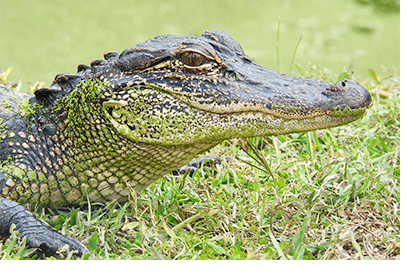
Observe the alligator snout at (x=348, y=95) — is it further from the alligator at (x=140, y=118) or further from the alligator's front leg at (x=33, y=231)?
the alligator's front leg at (x=33, y=231)

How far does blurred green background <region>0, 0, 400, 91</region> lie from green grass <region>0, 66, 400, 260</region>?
13.7 ft

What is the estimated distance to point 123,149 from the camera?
289cm

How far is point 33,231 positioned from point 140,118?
2.87 ft

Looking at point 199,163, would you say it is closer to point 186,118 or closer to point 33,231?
point 186,118

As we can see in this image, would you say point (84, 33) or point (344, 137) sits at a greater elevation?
point (84, 33)

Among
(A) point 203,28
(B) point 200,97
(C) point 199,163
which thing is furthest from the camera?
(A) point 203,28

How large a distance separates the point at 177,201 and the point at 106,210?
49 centimetres

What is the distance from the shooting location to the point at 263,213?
2854mm

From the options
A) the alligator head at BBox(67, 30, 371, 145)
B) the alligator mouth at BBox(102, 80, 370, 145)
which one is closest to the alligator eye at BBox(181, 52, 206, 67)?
the alligator head at BBox(67, 30, 371, 145)

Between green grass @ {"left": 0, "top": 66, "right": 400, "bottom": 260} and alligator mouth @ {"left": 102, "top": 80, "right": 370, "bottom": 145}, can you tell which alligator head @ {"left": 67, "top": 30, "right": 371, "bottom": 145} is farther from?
green grass @ {"left": 0, "top": 66, "right": 400, "bottom": 260}

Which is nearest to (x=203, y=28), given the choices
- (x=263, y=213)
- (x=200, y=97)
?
(x=200, y=97)

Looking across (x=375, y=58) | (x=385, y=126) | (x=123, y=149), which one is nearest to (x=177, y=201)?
(x=123, y=149)

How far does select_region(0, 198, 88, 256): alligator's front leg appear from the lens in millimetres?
2586
